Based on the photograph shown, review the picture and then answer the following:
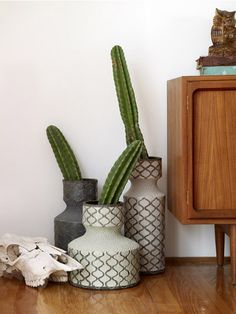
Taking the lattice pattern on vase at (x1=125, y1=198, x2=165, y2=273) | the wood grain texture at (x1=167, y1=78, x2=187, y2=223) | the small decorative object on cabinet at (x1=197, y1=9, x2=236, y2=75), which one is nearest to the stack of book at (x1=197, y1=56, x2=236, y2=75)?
the small decorative object on cabinet at (x1=197, y1=9, x2=236, y2=75)

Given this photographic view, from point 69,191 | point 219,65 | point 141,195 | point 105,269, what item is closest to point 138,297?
point 105,269

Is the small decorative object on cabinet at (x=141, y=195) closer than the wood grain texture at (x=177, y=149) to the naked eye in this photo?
No

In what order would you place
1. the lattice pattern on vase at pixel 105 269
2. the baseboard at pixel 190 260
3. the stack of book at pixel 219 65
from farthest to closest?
the baseboard at pixel 190 260 < the stack of book at pixel 219 65 < the lattice pattern on vase at pixel 105 269

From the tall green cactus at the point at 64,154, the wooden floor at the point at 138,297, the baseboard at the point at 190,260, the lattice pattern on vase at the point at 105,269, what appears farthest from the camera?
the baseboard at the point at 190,260

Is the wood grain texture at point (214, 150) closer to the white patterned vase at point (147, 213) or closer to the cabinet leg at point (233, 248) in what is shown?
the cabinet leg at point (233, 248)

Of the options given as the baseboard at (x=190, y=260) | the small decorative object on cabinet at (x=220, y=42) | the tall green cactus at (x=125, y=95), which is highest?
the small decorative object on cabinet at (x=220, y=42)

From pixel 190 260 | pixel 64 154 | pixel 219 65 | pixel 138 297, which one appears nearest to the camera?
pixel 138 297

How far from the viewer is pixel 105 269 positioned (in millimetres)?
1979

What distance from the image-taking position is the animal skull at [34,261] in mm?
1981

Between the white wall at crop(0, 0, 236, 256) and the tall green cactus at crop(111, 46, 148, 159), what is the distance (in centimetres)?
18

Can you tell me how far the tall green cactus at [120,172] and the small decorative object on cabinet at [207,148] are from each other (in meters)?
0.15

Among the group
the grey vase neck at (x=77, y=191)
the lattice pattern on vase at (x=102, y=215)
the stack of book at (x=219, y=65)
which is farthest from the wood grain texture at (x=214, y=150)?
the grey vase neck at (x=77, y=191)

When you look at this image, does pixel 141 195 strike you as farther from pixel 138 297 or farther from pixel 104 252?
pixel 138 297

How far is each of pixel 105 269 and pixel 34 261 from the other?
9.1 inches
